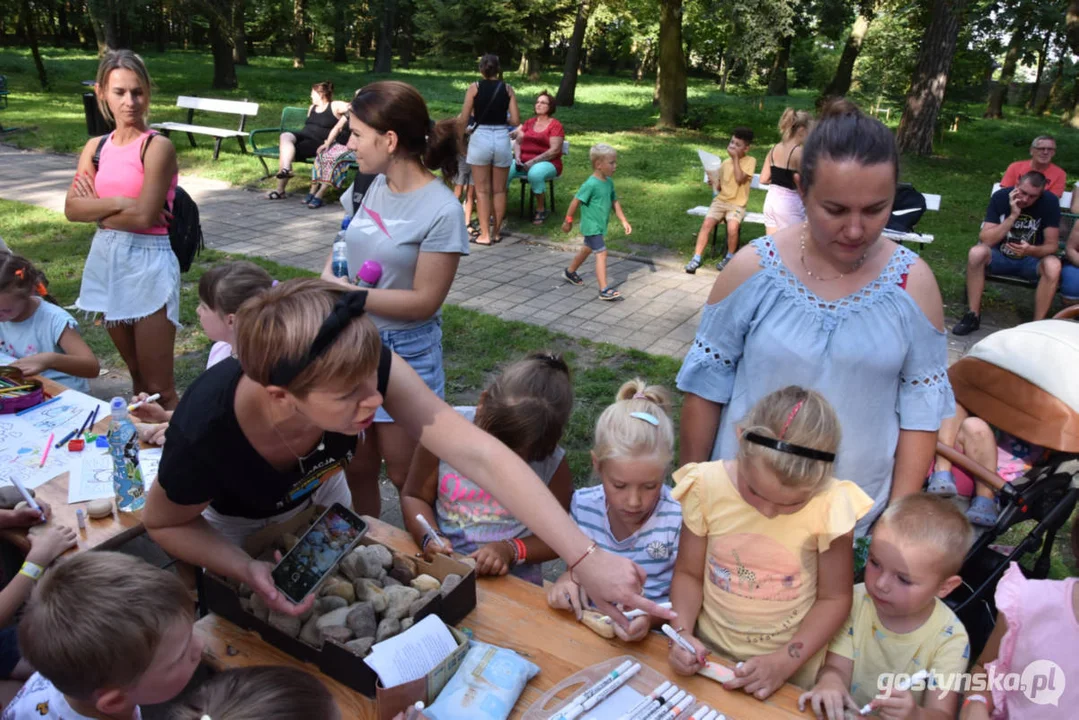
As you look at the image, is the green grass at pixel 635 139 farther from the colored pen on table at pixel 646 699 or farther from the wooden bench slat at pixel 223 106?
the colored pen on table at pixel 646 699

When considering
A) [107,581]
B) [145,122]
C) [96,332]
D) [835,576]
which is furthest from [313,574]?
[96,332]

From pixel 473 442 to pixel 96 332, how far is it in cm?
497

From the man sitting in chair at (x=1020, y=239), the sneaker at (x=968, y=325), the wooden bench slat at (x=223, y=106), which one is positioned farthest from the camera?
the wooden bench slat at (x=223, y=106)

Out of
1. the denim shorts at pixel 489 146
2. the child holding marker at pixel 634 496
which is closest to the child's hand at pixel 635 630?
the child holding marker at pixel 634 496

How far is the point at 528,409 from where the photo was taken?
2363mm

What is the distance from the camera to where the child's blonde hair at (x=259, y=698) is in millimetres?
1363

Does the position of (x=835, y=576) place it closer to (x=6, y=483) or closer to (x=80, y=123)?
(x=6, y=483)

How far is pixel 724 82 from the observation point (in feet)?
99.6

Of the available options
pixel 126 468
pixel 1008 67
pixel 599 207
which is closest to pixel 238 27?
pixel 599 207

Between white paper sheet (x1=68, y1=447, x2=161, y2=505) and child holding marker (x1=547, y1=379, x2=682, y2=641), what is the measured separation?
1.40 meters

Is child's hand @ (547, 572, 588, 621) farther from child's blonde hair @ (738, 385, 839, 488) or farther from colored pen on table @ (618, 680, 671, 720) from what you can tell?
child's blonde hair @ (738, 385, 839, 488)

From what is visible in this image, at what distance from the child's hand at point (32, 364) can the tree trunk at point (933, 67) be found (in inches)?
519

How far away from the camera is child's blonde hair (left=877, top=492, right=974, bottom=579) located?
6.31 ft

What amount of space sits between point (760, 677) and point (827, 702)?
0.47ft
